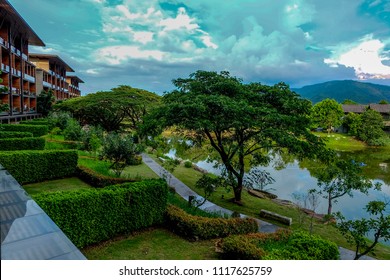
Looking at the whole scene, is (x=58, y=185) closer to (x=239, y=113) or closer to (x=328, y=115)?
(x=239, y=113)

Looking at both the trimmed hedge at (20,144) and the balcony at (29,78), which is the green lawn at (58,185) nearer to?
the trimmed hedge at (20,144)

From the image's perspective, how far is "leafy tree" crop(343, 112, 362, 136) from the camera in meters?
39.2

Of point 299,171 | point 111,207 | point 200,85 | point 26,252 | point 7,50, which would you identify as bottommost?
point 299,171

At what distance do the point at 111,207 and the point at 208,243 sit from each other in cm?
276

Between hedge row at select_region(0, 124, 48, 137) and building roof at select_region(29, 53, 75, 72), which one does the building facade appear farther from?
building roof at select_region(29, 53, 75, 72)

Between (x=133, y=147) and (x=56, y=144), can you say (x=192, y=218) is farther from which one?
(x=56, y=144)

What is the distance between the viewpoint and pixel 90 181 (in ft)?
41.8

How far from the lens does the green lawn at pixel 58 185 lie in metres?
11.6

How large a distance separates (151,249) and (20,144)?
416 inches

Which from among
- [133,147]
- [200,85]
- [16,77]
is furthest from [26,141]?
[16,77]

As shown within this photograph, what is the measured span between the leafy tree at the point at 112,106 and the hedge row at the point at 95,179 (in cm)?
1674

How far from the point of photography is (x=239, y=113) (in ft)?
35.0

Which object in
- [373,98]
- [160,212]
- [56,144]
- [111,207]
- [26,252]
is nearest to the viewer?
[26,252]

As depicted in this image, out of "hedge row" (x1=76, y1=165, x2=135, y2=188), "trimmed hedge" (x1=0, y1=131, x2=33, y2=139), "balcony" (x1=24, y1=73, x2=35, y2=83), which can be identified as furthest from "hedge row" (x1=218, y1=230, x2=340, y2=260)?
"balcony" (x1=24, y1=73, x2=35, y2=83)
